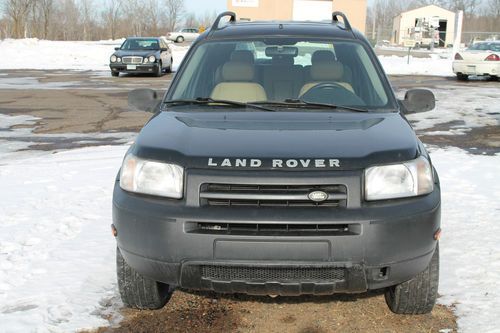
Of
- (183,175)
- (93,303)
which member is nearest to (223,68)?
(183,175)

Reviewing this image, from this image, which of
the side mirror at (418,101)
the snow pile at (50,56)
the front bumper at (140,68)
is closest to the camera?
the side mirror at (418,101)

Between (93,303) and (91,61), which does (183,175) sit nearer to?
(93,303)

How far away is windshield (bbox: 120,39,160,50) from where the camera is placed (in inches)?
918

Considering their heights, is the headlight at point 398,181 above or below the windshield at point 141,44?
below

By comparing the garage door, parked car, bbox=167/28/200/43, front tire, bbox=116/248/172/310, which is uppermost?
the garage door

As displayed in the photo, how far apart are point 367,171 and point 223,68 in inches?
72.2

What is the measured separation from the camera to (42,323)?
3305 mm

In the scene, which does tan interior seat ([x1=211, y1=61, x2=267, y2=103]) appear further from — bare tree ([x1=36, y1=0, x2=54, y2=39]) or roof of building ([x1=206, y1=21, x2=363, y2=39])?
bare tree ([x1=36, y1=0, x2=54, y2=39])

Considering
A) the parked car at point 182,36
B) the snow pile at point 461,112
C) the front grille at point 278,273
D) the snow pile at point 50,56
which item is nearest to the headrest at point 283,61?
the front grille at point 278,273

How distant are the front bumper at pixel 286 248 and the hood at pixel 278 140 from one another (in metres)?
0.18

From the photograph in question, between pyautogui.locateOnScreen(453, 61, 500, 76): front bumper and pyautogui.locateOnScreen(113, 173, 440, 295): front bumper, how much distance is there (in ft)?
64.8

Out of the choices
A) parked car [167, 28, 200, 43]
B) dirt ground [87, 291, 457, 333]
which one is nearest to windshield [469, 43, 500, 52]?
dirt ground [87, 291, 457, 333]

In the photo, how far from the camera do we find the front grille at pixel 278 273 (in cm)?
289

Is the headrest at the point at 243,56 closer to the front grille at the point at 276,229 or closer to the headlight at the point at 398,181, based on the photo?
the headlight at the point at 398,181
